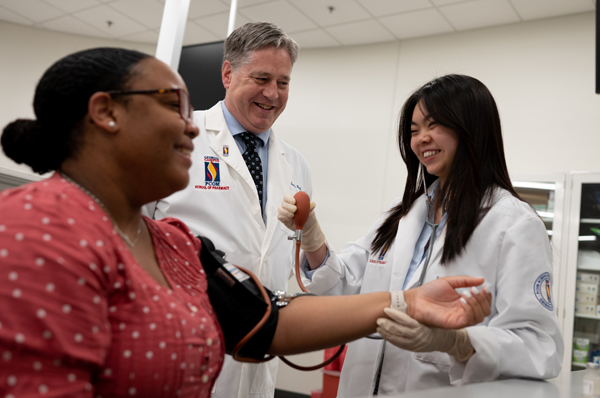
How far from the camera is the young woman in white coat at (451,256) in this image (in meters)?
1.17

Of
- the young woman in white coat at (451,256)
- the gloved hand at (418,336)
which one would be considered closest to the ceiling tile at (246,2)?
the young woman in white coat at (451,256)

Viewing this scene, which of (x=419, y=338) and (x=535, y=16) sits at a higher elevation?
(x=535, y=16)

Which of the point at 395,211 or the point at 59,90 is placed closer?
the point at 59,90

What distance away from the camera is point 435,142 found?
1546mm

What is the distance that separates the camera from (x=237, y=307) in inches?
40.6

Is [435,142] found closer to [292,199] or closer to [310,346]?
[292,199]

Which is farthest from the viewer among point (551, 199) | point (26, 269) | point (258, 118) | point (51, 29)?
point (51, 29)

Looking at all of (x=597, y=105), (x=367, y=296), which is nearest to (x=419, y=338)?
(x=367, y=296)

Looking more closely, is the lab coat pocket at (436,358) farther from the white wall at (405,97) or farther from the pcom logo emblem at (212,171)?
the white wall at (405,97)

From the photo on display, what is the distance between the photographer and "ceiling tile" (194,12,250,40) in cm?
470

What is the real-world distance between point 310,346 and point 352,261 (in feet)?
2.44

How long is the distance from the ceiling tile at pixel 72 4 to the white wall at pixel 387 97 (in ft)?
2.19

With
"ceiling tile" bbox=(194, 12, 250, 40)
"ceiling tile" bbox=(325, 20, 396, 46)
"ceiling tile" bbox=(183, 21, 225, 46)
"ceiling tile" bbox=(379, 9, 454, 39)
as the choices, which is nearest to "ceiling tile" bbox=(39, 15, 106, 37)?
"ceiling tile" bbox=(183, 21, 225, 46)

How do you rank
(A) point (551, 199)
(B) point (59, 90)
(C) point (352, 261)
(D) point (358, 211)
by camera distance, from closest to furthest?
(B) point (59, 90)
(C) point (352, 261)
(A) point (551, 199)
(D) point (358, 211)
